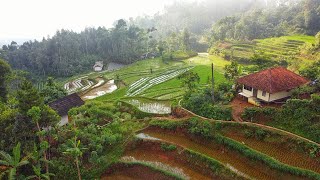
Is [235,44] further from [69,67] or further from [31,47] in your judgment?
[31,47]

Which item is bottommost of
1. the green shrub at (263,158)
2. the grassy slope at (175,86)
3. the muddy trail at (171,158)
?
the muddy trail at (171,158)

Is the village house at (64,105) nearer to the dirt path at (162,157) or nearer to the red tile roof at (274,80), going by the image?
the dirt path at (162,157)

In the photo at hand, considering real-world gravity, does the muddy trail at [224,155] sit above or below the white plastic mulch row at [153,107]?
below

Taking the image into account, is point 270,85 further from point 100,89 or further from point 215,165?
point 100,89

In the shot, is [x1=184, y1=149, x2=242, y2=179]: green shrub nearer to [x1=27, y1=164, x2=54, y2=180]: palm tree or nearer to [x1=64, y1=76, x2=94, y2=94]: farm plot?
[x1=27, y1=164, x2=54, y2=180]: palm tree

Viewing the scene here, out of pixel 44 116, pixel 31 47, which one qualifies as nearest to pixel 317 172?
pixel 44 116

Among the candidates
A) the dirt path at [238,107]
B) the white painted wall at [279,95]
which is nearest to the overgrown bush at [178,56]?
the dirt path at [238,107]
